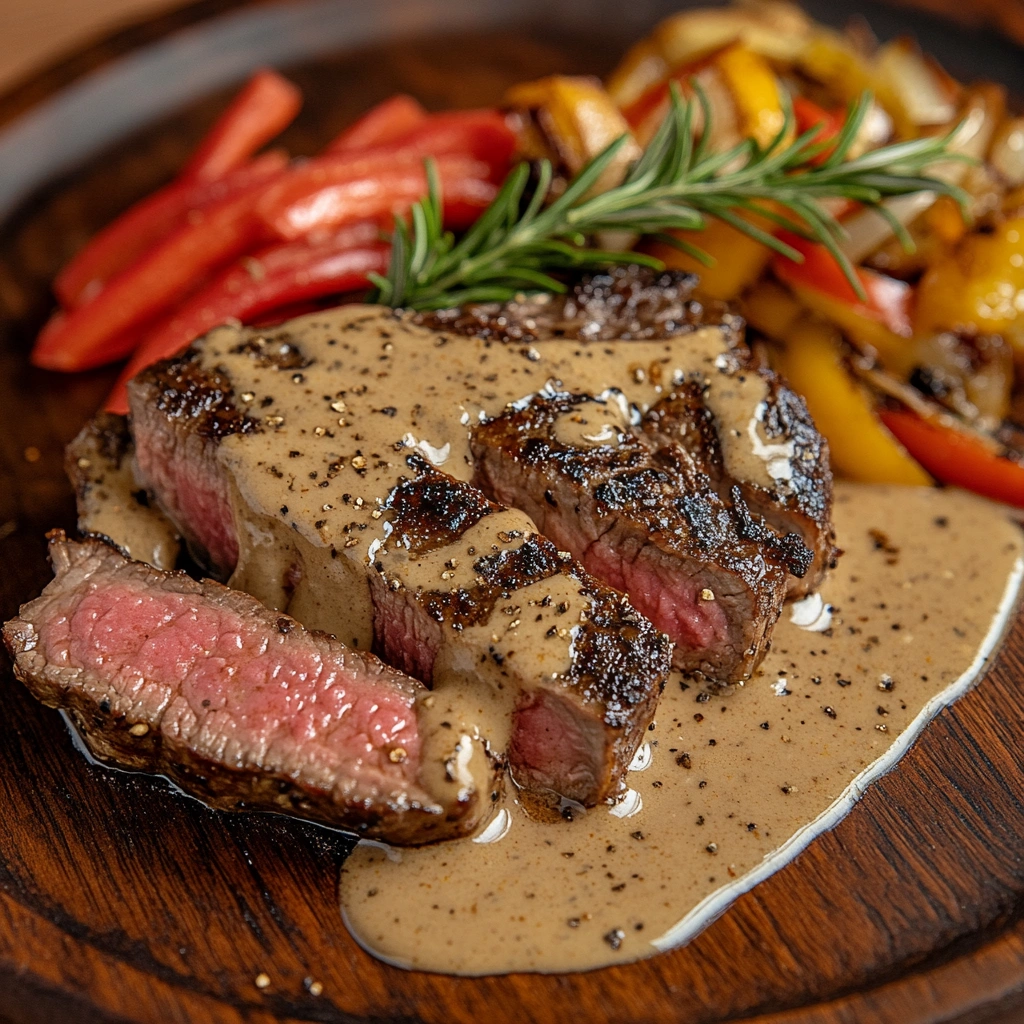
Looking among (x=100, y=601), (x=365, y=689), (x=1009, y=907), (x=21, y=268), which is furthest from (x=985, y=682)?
(x=21, y=268)

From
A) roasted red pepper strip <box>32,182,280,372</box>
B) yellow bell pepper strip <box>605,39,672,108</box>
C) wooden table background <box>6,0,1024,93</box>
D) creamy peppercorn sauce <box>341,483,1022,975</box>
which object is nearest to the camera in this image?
creamy peppercorn sauce <box>341,483,1022,975</box>

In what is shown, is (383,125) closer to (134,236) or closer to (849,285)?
(134,236)

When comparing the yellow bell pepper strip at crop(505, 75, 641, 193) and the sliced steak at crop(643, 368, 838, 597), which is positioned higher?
the yellow bell pepper strip at crop(505, 75, 641, 193)

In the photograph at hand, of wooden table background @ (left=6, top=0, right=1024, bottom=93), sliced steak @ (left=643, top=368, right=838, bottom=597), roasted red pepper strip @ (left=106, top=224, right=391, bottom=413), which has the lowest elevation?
A: sliced steak @ (left=643, top=368, right=838, bottom=597)

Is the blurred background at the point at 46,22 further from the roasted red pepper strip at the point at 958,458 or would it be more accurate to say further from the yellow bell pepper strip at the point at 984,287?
the roasted red pepper strip at the point at 958,458

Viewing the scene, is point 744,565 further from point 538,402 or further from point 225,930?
point 225,930

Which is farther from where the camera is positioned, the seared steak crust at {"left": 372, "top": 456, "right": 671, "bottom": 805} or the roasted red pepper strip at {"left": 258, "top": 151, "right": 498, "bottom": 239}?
the roasted red pepper strip at {"left": 258, "top": 151, "right": 498, "bottom": 239}

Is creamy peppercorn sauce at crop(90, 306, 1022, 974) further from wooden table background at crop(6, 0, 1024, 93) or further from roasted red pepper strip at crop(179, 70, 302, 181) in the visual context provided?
wooden table background at crop(6, 0, 1024, 93)

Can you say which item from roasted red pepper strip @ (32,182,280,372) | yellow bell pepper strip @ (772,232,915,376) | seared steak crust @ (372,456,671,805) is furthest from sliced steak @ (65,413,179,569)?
yellow bell pepper strip @ (772,232,915,376)
